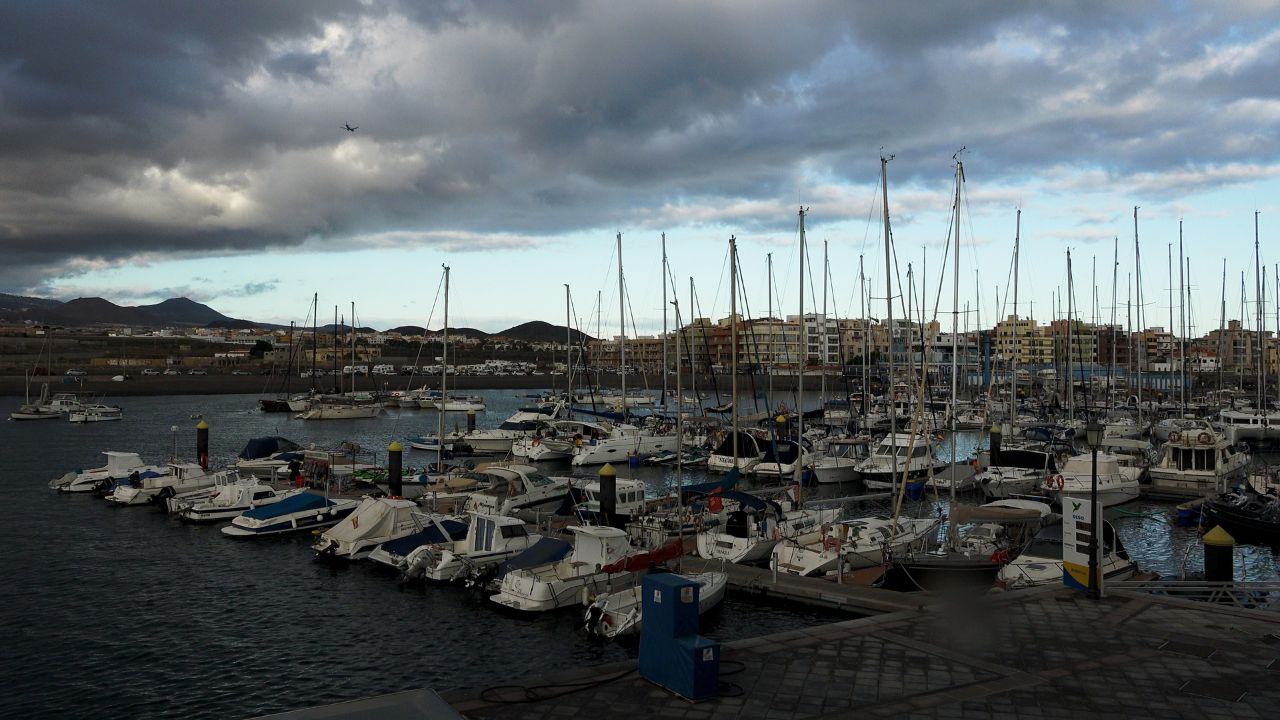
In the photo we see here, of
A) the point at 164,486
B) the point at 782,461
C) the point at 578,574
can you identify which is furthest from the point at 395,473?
the point at 782,461

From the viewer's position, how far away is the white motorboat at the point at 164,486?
35.2 meters

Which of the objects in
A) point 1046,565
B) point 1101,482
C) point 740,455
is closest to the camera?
point 1046,565

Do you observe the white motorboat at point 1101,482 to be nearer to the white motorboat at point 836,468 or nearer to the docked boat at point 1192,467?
the docked boat at point 1192,467

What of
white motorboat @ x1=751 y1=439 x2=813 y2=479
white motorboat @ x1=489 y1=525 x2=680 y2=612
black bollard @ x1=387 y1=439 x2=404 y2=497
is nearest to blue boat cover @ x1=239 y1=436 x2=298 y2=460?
black bollard @ x1=387 y1=439 x2=404 y2=497

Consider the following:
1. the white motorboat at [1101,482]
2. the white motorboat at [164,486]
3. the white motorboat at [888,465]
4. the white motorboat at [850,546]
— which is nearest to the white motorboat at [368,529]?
the white motorboat at [850,546]

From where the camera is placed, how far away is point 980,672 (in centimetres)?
1132

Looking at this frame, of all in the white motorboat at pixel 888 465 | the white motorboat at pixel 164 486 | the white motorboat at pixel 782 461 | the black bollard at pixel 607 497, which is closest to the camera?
the black bollard at pixel 607 497

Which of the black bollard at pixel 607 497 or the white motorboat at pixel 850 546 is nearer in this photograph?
the white motorboat at pixel 850 546

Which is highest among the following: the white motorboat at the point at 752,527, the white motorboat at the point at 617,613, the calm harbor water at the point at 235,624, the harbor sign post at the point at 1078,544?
the harbor sign post at the point at 1078,544

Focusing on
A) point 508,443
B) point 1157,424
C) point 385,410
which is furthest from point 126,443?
point 1157,424

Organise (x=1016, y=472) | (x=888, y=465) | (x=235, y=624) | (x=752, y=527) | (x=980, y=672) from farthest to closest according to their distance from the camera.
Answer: (x=888, y=465) < (x=1016, y=472) < (x=752, y=527) < (x=235, y=624) < (x=980, y=672)

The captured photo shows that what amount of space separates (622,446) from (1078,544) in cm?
3702

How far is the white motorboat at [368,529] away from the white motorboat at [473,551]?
92.0 inches

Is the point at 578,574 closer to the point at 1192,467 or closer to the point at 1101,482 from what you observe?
the point at 1101,482
